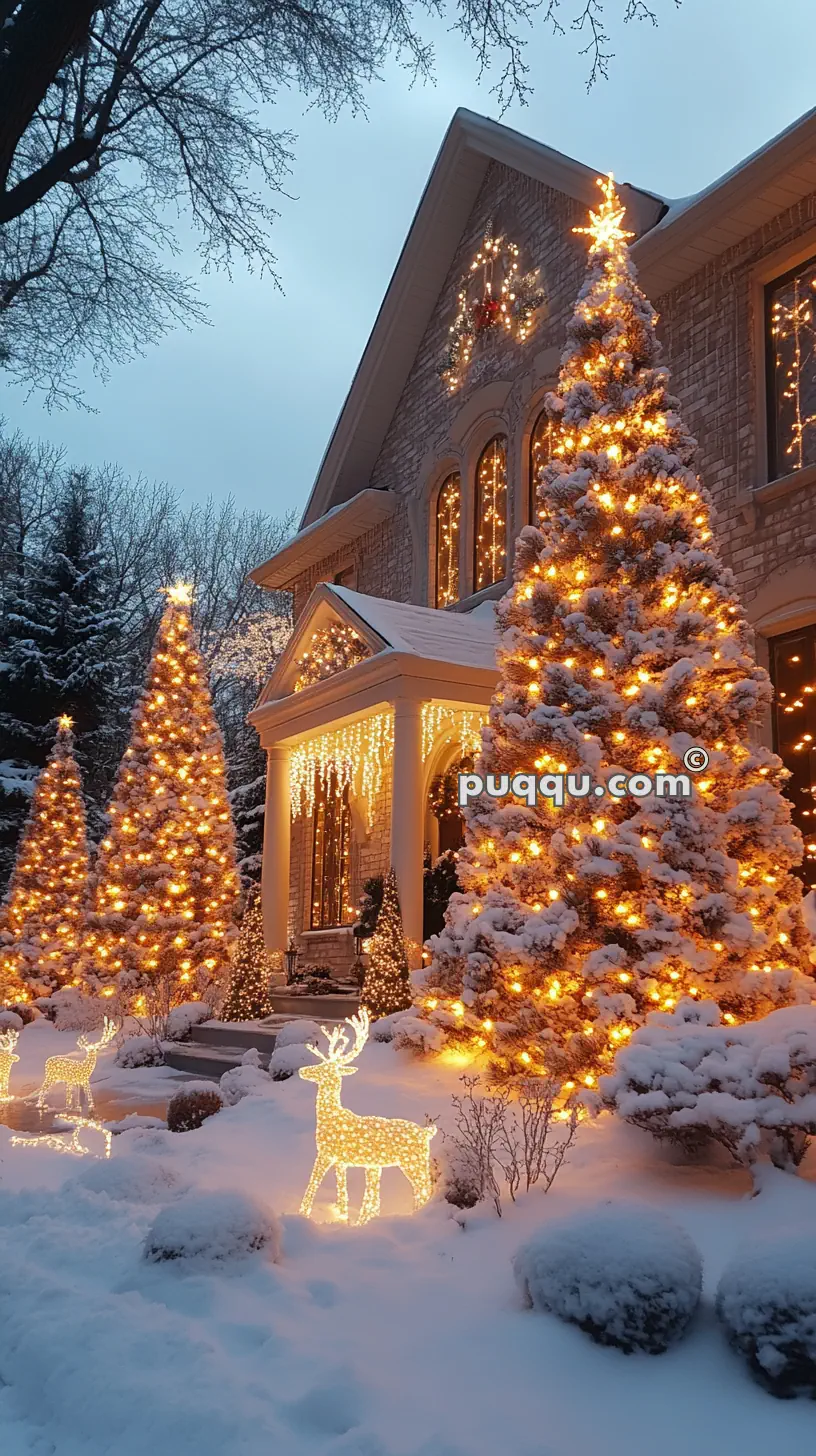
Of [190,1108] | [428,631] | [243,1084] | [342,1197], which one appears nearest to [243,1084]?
[243,1084]

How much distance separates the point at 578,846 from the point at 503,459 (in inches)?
406

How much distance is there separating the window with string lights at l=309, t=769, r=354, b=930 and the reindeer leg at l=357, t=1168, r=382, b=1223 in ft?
41.1

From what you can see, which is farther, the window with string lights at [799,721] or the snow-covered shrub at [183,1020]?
the snow-covered shrub at [183,1020]

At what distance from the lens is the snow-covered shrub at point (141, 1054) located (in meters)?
11.7

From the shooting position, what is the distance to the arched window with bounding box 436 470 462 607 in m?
17.5

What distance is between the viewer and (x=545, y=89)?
28.6 feet

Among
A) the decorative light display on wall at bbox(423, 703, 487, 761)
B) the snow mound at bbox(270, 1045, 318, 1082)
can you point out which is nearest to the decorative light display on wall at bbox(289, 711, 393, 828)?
the decorative light display on wall at bbox(423, 703, 487, 761)

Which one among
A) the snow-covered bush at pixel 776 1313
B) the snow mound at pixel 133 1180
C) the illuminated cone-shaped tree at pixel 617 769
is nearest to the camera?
the snow-covered bush at pixel 776 1313

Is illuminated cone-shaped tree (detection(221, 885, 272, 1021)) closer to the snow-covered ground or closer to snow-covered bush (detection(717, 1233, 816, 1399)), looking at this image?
the snow-covered ground

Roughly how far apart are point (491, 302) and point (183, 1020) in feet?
38.3

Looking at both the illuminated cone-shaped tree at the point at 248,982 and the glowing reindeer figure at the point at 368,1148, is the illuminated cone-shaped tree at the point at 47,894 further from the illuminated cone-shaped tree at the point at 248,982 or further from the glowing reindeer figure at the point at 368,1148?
the glowing reindeer figure at the point at 368,1148

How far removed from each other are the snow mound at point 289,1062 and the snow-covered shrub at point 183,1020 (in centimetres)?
366

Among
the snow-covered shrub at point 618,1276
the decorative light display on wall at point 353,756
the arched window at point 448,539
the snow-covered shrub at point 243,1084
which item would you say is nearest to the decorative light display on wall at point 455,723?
the decorative light display on wall at point 353,756

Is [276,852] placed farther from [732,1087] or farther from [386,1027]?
[732,1087]
